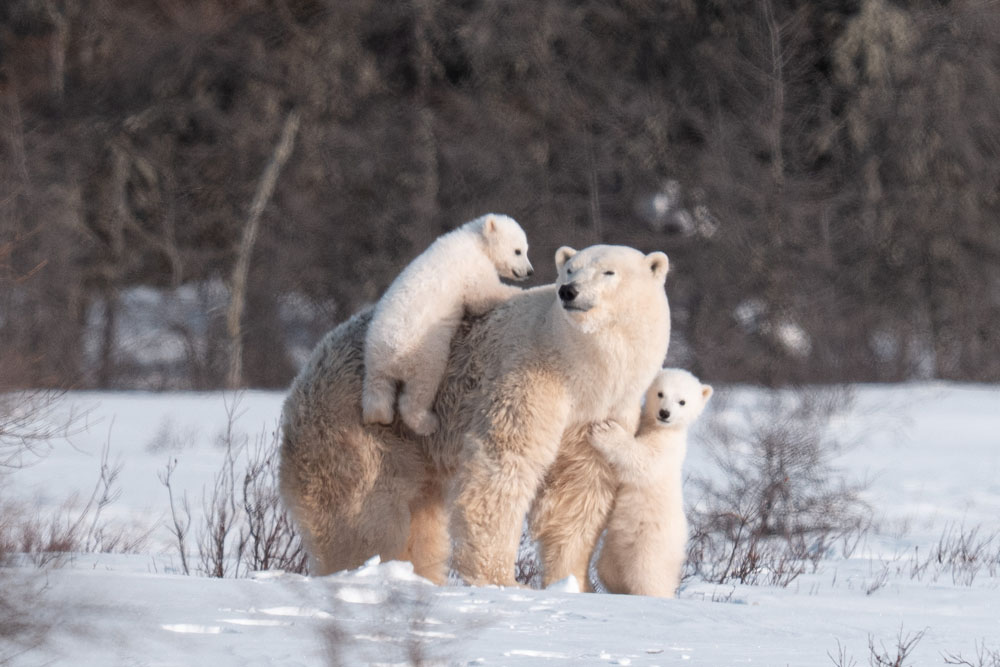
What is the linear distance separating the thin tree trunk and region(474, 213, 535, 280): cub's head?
16067mm

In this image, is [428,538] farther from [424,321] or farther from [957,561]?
[957,561]

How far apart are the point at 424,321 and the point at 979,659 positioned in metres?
2.83

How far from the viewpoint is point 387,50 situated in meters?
24.2

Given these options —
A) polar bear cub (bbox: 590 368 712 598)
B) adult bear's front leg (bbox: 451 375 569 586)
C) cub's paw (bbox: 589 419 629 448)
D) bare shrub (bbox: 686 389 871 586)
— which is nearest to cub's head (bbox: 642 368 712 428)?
polar bear cub (bbox: 590 368 712 598)

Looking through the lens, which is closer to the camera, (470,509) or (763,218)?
(470,509)

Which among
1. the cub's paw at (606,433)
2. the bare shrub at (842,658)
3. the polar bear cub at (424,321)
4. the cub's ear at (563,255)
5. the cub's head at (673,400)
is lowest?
the bare shrub at (842,658)

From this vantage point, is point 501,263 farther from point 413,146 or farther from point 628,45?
point 628,45

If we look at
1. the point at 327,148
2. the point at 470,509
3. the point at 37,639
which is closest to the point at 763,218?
the point at 327,148

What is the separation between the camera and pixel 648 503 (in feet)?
19.1

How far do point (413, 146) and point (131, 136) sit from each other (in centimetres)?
525

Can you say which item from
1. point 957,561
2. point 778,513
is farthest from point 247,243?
point 957,561

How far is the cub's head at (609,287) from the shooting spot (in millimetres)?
5586

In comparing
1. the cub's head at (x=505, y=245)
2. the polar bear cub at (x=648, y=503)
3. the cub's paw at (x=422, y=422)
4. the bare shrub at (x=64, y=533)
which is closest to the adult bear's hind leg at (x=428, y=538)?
the cub's paw at (x=422, y=422)

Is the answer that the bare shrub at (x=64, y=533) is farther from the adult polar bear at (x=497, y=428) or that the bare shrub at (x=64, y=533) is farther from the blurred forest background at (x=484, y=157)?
the blurred forest background at (x=484, y=157)
